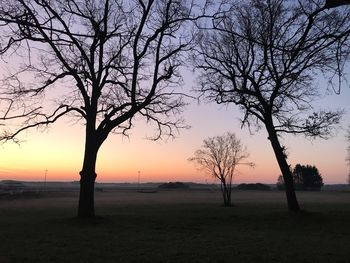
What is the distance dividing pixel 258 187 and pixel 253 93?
141 m

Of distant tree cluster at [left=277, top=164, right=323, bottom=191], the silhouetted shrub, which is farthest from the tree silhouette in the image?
the silhouetted shrub

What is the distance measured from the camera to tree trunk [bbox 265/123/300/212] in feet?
97.0

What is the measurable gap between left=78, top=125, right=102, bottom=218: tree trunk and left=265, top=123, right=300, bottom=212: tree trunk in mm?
10736

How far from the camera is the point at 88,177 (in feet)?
81.7

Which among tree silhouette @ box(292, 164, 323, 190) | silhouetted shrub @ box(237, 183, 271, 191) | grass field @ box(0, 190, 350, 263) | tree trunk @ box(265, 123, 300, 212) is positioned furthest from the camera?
silhouetted shrub @ box(237, 183, 271, 191)

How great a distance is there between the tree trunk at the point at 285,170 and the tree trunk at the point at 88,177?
10.7 m

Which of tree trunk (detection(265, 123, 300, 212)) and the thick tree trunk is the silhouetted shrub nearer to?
tree trunk (detection(265, 123, 300, 212))

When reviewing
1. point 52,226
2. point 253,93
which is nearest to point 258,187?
point 253,93

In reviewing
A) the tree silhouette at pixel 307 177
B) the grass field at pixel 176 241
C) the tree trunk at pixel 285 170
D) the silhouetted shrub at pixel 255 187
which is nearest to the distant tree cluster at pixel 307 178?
the tree silhouette at pixel 307 177

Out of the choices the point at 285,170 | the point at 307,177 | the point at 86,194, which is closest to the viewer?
the point at 86,194

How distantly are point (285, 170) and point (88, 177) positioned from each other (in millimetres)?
11729

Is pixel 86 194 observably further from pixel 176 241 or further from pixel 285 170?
pixel 285 170

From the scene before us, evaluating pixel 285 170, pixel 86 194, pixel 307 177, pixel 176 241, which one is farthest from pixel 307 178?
pixel 176 241

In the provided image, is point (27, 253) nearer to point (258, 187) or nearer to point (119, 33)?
point (119, 33)
